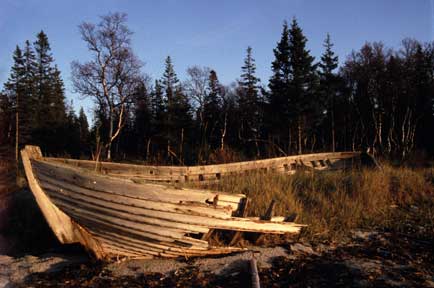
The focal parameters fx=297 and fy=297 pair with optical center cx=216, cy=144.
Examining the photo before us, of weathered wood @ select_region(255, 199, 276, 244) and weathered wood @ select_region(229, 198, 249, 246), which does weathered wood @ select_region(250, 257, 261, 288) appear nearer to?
weathered wood @ select_region(229, 198, 249, 246)

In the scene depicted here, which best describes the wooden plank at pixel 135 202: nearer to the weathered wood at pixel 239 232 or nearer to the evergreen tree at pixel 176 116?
the weathered wood at pixel 239 232

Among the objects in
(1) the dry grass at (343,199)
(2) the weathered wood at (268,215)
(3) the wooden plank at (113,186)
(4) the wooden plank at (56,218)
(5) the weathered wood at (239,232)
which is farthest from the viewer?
(1) the dry grass at (343,199)

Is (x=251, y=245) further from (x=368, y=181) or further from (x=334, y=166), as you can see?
(x=334, y=166)

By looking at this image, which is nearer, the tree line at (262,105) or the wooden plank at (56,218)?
the wooden plank at (56,218)

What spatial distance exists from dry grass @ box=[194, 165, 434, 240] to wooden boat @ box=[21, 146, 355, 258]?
5.87 feet

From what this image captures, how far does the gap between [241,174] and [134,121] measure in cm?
3478

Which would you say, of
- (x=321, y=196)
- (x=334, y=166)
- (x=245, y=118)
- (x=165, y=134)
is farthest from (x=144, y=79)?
(x=321, y=196)

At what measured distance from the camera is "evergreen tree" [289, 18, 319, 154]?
2611cm

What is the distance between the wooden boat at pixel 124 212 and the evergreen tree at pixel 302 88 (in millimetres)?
21889

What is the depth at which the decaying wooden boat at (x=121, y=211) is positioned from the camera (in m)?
3.89

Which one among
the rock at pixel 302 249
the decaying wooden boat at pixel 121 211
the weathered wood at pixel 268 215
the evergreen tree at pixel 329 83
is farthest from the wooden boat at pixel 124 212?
the evergreen tree at pixel 329 83

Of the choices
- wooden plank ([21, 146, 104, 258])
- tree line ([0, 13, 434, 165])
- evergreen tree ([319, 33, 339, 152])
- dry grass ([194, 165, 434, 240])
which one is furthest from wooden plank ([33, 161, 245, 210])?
evergreen tree ([319, 33, 339, 152])

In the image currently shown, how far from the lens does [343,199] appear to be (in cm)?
668

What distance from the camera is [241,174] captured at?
838 cm
